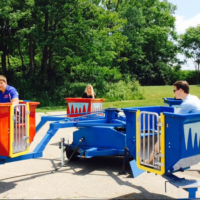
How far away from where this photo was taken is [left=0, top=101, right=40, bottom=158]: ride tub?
181 inches

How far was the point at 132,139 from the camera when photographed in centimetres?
457

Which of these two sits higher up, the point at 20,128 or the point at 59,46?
the point at 59,46

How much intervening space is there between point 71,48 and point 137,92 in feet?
22.9

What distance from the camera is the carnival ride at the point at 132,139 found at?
3.88 m

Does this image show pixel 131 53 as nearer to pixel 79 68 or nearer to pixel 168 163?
pixel 79 68

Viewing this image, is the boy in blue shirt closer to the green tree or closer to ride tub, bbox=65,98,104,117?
ride tub, bbox=65,98,104,117

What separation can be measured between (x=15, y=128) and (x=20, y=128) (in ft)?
0.40

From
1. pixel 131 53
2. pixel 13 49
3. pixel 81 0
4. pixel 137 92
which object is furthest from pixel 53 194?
pixel 131 53

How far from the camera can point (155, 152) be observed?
4.16 m

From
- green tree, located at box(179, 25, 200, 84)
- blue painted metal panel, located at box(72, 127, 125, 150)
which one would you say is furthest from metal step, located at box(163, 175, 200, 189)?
green tree, located at box(179, 25, 200, 84)

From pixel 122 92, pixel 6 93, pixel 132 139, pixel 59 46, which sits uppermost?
pixel 59 46

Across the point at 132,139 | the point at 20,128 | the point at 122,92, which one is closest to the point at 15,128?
the point at 20,128

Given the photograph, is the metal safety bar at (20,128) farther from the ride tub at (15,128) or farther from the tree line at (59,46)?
the tree line at (59,46)

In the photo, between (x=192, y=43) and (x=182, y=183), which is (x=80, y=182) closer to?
(x=182, y=183)
